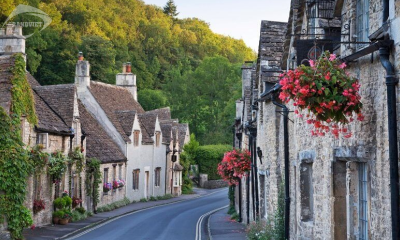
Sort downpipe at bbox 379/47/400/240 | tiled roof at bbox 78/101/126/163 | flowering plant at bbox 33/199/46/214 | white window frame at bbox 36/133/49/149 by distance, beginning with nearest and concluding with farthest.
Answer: downpipe at bbox 379/47/400/240
flowering plant at bbox 33/199/46/214
white window frame at bbox 36/133/49/149
tiled roof at bbox 78/101/126/163

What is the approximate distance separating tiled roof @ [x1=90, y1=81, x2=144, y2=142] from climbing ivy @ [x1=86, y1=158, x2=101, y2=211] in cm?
830

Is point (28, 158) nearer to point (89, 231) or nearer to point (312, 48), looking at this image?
point (89, 231)

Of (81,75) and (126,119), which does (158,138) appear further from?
(81,75)

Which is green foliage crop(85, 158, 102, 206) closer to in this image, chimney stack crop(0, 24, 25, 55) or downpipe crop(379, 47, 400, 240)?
chimney stack crop(0, 24, 25, 55)

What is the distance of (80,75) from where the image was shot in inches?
1770

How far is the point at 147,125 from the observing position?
52.1 m

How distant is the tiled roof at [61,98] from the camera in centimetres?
3228

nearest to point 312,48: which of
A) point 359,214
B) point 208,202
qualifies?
point 359,214

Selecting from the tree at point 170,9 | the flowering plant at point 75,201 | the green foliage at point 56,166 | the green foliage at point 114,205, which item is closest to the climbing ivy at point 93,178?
the green foliage at point 114,205

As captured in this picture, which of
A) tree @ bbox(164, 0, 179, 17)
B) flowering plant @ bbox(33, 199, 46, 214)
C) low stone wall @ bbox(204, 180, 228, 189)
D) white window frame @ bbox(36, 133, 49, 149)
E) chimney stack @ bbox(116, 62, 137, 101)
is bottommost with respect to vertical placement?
low stone wall @ bbox(204, 180, 228, 189)

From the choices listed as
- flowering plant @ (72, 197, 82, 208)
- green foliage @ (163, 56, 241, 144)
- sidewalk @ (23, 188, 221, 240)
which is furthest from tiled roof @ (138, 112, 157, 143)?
green foliage @ (163, 56, 241, 144)

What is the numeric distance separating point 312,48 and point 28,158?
15170 millimetres

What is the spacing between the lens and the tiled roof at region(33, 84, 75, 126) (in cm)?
3228

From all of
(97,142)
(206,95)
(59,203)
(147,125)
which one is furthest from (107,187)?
(206,95)
